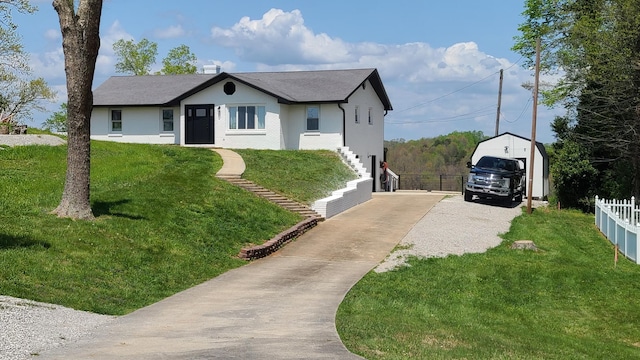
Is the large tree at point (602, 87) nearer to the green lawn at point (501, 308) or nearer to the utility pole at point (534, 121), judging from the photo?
the utility pole at point (534, 121)

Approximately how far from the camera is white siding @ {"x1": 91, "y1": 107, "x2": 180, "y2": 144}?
143 feet

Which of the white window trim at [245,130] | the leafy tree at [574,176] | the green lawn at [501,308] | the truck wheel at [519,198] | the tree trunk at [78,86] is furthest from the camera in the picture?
the white window trim at [245,130]

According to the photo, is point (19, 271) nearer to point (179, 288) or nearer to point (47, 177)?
point (179, 288)

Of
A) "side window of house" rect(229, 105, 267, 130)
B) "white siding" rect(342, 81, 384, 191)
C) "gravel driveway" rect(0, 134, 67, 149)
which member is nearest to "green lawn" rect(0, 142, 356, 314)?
"gravel driveway" rect(0, 134, 67, 149)

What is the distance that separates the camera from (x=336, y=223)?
26.7 metres

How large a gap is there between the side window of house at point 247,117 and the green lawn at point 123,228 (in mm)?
9797

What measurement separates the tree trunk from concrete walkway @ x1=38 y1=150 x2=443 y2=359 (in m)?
4.13

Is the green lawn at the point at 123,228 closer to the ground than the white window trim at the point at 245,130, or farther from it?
closer to the ground

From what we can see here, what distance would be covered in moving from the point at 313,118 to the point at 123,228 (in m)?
23.3

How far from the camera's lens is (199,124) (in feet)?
138

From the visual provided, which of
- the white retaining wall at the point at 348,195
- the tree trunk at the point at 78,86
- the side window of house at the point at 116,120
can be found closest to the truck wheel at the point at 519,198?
the white retaining wall at the point at 348,195

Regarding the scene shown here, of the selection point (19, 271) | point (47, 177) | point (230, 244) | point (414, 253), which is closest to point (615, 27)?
point (414, 253)

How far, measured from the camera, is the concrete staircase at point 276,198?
26953mm

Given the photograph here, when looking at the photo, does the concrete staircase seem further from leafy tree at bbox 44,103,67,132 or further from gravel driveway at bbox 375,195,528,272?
leafy tree at bbox 44,103,67,132
